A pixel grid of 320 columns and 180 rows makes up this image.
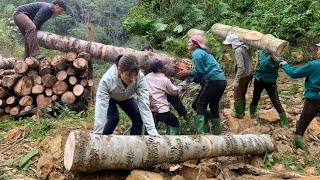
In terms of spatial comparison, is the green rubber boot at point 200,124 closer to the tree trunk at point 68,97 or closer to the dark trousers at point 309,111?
the dark trousers at point 309,111

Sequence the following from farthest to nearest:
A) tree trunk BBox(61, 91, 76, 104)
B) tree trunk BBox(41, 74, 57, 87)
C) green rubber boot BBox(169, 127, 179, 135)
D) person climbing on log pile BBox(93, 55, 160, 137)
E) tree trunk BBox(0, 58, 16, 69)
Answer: tree trunk BBox(0, 58, 16, 69), tree trunk BBox(61, 91, 76, 104), tree trunk BBox(41, 74, 57, 87), green rubber boot BBox(169, 127, 179, 135), person climbing on log pile BBox(93, 55, 160, 137)

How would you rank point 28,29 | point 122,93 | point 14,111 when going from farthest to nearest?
point 28,29
point 14,111
point 122,93

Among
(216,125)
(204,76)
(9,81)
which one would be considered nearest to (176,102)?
(204,76)

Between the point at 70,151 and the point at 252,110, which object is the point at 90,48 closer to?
the point at 252,110

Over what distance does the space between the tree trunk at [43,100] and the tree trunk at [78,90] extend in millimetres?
507

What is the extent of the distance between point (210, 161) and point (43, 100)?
157 inches

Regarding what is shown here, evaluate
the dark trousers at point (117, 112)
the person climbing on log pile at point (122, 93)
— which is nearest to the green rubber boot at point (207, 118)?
the dark trousers at point (117, 112)

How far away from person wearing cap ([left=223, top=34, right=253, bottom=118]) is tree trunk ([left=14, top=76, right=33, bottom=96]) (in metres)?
3.96

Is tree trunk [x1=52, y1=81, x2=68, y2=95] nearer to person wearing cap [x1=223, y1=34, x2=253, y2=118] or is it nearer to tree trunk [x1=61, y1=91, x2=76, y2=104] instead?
tree trunk [x1=61, y1=91, x2=76, y2=104]

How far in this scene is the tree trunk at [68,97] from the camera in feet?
24.7

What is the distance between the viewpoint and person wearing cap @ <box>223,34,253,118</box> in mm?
6562

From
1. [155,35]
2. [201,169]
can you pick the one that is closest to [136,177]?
[201,169]

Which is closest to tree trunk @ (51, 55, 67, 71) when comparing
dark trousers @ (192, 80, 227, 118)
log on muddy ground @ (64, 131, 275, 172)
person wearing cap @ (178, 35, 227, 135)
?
person wearing cap @ (178, 35, 227, 135)

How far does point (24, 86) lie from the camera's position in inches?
294
